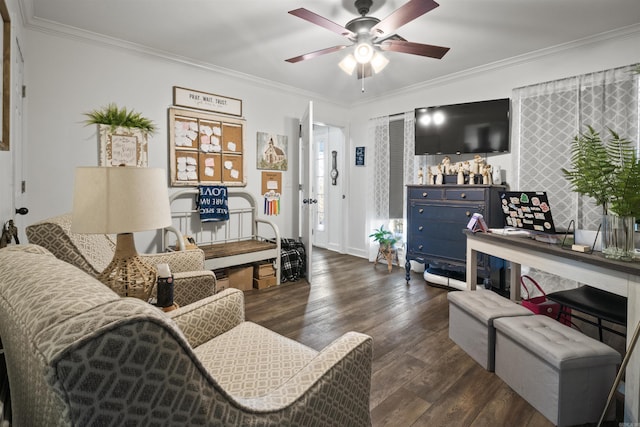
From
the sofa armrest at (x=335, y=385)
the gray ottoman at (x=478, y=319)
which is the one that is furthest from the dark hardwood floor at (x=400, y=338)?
the sofa armrest at (x=335, y=385)

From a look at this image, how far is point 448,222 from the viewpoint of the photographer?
12.1 feet

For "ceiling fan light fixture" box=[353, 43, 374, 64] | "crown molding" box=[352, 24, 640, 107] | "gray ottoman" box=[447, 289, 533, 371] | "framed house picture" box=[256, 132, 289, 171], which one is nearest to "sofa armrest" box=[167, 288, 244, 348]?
"gray ottoman" box=[447, 289, 533, 371]

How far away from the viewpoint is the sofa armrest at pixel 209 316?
1.42 meters

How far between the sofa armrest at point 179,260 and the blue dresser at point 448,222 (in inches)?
98.6

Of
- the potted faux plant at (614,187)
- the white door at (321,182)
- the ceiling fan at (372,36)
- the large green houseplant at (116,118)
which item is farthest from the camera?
the white door at (321,182)

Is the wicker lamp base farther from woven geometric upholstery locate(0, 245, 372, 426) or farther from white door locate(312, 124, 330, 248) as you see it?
white door locate(312, 124, 330, 248)

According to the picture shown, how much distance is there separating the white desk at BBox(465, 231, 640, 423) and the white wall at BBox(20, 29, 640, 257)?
175 centimetres

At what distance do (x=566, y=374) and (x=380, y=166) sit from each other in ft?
12.2

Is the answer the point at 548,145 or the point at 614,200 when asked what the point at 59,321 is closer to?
the point at 614,200

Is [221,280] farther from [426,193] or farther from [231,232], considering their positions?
[426,193]

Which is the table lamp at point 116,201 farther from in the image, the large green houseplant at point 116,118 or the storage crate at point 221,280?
the large green houseplant at point 116,118

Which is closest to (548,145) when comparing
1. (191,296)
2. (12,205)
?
(191,296)

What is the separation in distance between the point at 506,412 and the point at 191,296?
6.26 ft

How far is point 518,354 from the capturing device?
1837 millimetres
